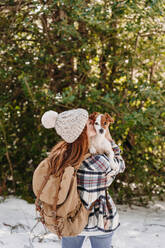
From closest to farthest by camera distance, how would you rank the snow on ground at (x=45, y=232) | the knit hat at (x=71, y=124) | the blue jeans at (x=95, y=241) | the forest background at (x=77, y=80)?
the knit hat at (x=71, y=124), the blue jeans at (x=95, y=241), the snow on ground at (x=45, y=232), the forest background at (x=77, y=80)

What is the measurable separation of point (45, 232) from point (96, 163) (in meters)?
1.77

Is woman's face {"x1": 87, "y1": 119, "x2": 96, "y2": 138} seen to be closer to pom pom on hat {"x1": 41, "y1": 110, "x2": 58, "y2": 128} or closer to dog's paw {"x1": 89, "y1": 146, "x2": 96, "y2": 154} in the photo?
dog's paw {"x1": 89, "y1": 146, "x2": 96, "y2": 154}

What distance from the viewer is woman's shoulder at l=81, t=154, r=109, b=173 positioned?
177 centimetres

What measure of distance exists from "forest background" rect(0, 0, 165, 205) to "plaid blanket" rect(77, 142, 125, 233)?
1.63 m

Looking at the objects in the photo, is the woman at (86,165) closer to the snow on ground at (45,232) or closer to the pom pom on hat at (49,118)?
the pom pom on hat at (49,118)

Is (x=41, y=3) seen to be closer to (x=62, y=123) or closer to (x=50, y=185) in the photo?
(x=62, y=123)

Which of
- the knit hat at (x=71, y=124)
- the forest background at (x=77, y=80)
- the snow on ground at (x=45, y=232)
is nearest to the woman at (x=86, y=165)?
the knit hat at (x=71, y=124)

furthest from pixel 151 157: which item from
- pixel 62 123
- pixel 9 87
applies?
pixel 62 123

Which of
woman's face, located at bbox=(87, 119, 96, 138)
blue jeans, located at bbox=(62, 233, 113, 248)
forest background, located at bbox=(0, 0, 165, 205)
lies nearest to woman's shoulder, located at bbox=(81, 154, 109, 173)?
woman's face, located at bbox=(87, 119, 96, 138)

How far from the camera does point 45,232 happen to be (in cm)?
320

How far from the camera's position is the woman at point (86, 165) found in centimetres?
177

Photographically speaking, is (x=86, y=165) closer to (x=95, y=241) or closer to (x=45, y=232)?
(x=95, y=241)

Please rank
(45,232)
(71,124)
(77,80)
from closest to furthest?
1. (71,124)
2. (45,232)
3. (77,80)

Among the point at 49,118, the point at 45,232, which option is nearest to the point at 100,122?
the point at 49,118
